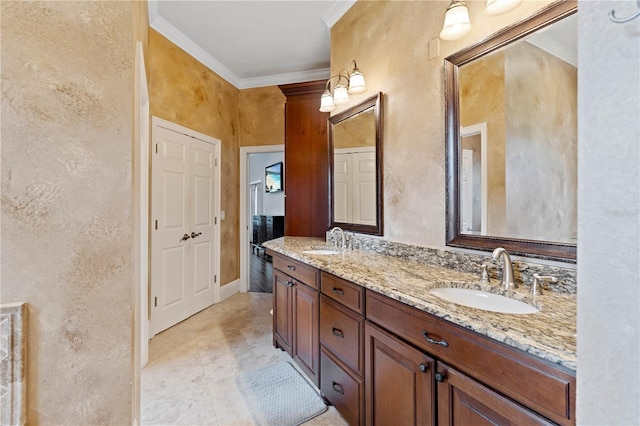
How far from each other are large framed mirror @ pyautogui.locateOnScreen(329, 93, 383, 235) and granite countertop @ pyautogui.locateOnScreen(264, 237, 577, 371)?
0.51 metres

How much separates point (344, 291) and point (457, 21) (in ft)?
4.79

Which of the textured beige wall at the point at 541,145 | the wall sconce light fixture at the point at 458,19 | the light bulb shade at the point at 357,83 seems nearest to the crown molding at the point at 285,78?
the light bulb shade at the point at 357,83

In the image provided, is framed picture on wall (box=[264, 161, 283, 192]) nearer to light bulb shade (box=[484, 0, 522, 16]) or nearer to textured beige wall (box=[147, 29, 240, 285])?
textured beige wall (box=[147, 29, 240, 285])

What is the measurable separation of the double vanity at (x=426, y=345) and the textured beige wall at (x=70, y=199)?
96cm

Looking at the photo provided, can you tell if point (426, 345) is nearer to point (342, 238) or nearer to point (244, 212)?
point (342, 238)

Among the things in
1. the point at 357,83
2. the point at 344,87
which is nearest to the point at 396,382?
the point at 357,83

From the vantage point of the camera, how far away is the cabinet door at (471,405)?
0.76 m

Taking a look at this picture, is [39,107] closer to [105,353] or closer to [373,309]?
[105,353]

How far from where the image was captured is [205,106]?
3.40m

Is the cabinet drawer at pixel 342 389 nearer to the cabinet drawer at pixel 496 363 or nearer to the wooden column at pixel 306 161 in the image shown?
the cabinet drawer at pixel 496 363

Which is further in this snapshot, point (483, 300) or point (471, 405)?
point (483, 300)

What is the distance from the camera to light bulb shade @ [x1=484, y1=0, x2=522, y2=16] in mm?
1223
